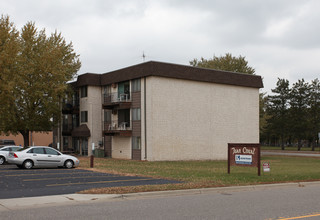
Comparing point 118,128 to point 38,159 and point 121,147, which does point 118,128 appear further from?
point 38,159

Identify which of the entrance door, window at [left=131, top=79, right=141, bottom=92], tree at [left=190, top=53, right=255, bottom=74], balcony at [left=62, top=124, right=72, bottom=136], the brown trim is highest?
tree at [left=190, top=53, right=255, bottom=74]

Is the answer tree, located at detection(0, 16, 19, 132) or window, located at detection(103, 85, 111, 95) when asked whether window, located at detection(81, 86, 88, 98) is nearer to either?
window, located at detection(103, 85, 111, 95)

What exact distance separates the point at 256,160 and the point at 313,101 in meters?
67.9

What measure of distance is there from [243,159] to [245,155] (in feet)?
0.80

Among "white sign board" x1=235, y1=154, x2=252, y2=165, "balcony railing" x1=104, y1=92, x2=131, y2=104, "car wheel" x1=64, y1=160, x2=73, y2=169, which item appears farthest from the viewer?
"balcony railing" x1=104, y1=92, x2=131, y2=104

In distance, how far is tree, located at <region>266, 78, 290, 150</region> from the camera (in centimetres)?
8156

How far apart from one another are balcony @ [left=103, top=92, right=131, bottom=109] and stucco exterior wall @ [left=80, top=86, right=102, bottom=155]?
5.00ft

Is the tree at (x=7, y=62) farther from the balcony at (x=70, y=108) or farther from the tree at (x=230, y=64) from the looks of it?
the tree at (x=230, y=64)

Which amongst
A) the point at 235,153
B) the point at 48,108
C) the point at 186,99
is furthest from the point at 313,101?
the point at 235,153

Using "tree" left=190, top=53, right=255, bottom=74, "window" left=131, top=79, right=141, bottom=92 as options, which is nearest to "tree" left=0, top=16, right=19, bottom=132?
"window" left=131, top=79, right=141, bottom=92

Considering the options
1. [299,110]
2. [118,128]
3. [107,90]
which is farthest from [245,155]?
[299,110]

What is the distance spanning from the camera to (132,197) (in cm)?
1255

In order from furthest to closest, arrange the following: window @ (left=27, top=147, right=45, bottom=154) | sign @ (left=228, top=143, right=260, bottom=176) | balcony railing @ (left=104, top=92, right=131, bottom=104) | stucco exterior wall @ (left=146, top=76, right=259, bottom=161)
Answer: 1. balcony railing @ (left=104, top=92, right=131, bottom=104)
2. stucco exterior wall @ (left=146, top=76, right=259, bottom=161)
3. window @ (left=27, top=147, right=45, bottom=154)
4. sign @ (left=228, top=143, right=260, bottom=176)

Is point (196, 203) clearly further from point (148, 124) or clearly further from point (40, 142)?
point (40, 142)
